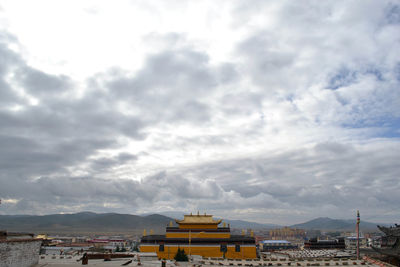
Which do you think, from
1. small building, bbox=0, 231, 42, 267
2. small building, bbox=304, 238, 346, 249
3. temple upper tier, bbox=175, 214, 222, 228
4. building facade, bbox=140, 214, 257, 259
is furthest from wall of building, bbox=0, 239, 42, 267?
small building, bbox=304, 238, 346, 249

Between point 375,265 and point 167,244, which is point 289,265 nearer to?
point 375,265

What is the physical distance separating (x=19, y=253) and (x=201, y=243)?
4833 centimetres

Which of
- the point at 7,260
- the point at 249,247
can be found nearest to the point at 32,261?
the point at 7,260

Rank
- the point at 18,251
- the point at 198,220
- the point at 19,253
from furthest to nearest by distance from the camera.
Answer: the point at 198,220
the point at 19,253
the point at 18,251

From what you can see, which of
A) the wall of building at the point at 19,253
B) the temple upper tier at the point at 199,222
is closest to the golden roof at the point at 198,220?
the temple upper tier at the point at 199,222

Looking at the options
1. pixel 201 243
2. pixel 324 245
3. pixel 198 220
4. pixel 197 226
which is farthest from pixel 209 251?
pixel 324 245

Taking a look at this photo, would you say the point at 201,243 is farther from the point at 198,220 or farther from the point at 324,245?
the point at 324,245

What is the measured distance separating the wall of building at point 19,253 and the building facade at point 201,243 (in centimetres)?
4091

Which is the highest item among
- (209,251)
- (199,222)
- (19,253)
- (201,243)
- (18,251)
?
(18,251)

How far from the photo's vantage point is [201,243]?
7231 cm

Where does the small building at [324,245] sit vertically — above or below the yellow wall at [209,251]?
below

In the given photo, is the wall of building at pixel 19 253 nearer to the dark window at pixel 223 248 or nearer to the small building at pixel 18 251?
the small building at pixel 18 251

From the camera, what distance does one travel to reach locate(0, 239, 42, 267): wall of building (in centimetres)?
2651

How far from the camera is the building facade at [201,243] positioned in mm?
71062
